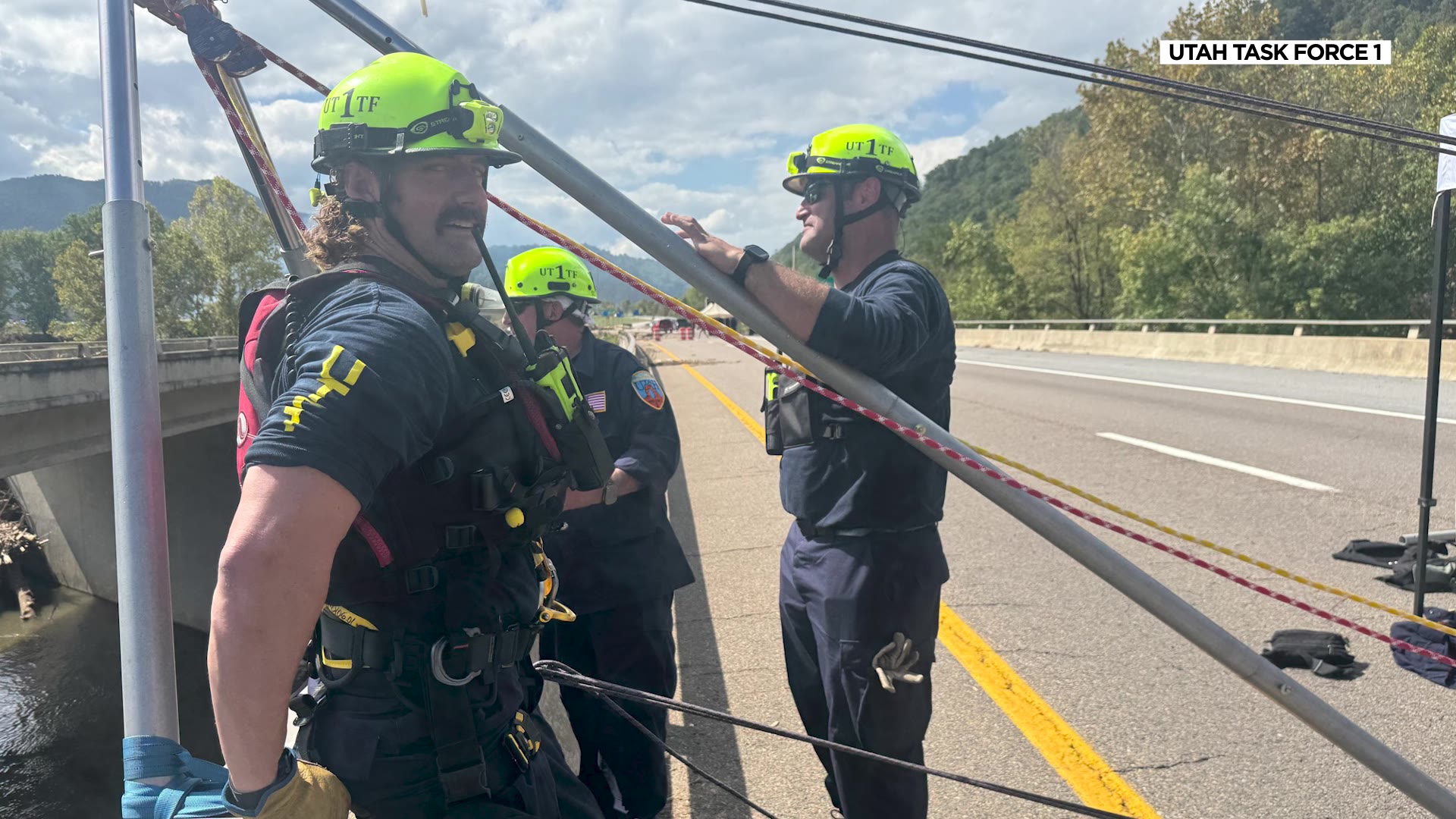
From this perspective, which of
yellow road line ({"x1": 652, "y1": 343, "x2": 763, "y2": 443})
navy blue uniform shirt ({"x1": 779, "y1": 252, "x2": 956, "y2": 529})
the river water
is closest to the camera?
navy blue uniform shirt ({"x1": 779, "y1": 252, "x2": 956, "y2": 529})

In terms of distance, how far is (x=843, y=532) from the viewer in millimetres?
2666

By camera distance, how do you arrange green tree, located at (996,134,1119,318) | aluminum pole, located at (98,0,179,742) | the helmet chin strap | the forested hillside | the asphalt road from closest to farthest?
aluminum pole, located at (98,0,179,742) < the helmet chin strap < the asphalt road < the forested hillside < green tree, located at (996,134,1119,318)

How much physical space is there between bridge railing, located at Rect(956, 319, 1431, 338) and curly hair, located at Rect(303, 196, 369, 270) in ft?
36.1

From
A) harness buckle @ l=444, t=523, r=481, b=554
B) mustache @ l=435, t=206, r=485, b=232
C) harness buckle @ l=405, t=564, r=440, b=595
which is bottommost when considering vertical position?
harness buckle @ l=405, t=564, r=440, b=595

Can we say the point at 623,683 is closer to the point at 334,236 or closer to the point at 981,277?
the point at 334,236

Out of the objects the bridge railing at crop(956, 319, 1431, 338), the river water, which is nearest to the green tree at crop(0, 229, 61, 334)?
the river water

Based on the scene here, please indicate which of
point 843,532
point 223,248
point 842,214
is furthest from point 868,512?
point 223,248

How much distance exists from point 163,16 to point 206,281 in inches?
1547

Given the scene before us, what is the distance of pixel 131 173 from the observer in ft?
5.45

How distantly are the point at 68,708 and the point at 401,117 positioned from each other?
18.2 meters

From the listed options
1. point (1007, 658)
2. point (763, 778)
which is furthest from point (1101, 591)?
point (763, 778)

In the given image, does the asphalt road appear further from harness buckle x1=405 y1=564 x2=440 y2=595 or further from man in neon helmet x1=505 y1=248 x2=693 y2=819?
harness buckle x1=405 y1=564 x2=440 y2=595

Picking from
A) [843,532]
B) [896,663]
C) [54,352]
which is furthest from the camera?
[54,352]

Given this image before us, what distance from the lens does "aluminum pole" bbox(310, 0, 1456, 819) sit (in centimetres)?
190
